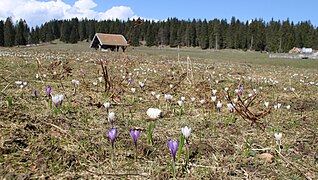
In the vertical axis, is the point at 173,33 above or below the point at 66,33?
below

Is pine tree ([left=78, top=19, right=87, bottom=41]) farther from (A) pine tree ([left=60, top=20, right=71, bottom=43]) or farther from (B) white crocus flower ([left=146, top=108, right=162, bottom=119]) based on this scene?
(B) white crocus flower ([left=146, top=108, right=162, bottom=119])

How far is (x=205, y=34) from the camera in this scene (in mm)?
108250

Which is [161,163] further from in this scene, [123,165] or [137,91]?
[137,91]

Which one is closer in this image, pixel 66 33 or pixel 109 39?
pixel 109 39

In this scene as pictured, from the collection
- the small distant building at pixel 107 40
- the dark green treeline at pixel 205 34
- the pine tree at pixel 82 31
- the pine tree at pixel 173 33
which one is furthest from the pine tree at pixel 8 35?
the pine tree at pixel 173 33

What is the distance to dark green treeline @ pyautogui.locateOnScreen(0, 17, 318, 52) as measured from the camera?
320 feet

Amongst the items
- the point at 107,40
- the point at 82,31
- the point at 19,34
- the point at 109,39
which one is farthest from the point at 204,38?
the point at 19,34

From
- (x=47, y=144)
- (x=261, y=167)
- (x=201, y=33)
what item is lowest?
(x=261, y=167)

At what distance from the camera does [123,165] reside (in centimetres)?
220

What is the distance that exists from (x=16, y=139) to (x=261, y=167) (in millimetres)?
2011

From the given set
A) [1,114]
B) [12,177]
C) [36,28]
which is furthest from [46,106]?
[36,28]

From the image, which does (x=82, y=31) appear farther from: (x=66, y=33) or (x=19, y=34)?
(x=19, y=34)

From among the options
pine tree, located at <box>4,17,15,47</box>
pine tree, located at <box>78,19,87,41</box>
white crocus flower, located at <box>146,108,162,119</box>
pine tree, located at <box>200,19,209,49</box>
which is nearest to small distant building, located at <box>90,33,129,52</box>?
white crocus flower, located at <box>146,108,162,119</box>

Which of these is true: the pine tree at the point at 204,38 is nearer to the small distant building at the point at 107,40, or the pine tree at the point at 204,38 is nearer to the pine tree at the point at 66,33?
the small distant building at the point at 107,40
